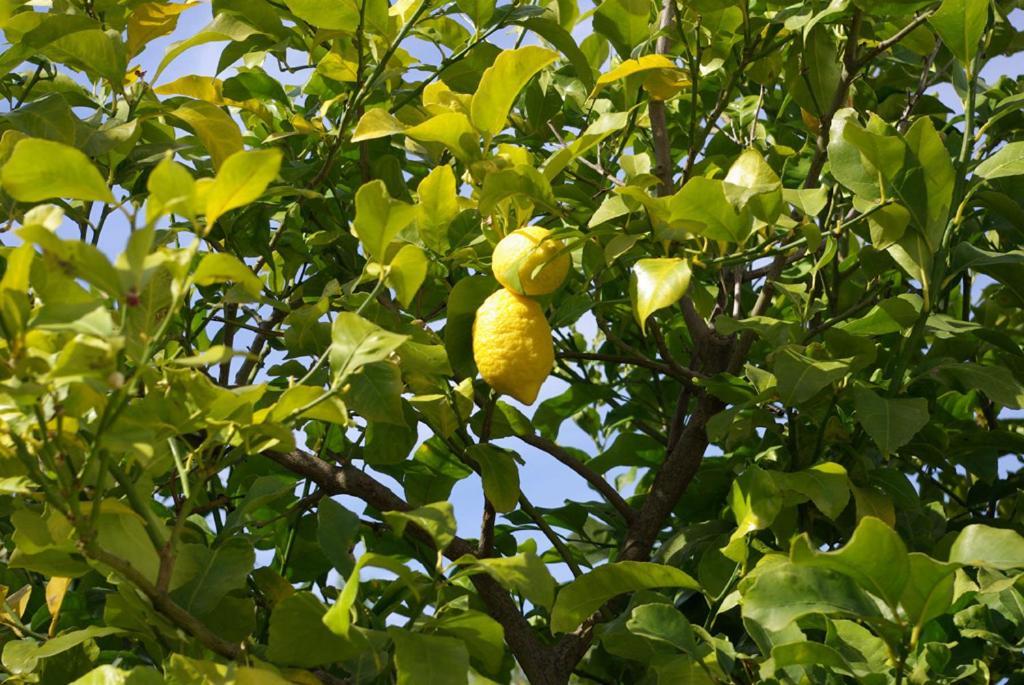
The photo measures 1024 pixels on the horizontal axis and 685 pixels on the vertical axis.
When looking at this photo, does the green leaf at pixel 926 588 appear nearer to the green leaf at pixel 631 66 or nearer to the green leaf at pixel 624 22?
the green leaf at pixel 631 66

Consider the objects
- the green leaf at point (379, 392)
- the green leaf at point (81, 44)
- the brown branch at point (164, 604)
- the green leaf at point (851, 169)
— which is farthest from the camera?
the green leaf at point (81, 44)

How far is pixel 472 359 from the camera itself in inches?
50.3

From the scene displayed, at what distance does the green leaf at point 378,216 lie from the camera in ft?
3.10

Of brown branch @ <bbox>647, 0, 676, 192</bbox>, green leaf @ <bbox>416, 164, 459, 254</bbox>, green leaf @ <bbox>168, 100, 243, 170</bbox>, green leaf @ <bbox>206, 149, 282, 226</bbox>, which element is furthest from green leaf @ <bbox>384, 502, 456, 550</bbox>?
brown branch @ <bbox>647, 0, 676, 192</bbox>

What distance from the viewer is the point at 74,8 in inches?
57.9

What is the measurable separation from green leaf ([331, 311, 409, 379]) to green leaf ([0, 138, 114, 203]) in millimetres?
189

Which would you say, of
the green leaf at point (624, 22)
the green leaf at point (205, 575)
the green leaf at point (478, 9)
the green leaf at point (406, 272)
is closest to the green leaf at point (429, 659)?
the green leaf at point (205, 575)

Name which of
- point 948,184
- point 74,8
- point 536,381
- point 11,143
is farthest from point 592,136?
point 74,8

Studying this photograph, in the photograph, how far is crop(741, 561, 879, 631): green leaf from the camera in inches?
37.2

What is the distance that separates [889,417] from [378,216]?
55 centimetres

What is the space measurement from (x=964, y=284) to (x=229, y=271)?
4.24 ft

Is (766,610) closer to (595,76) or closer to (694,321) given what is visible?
(694,321)

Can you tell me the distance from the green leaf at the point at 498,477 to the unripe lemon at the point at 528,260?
8.6 inches

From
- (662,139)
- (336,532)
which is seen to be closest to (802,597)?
(336,532)
